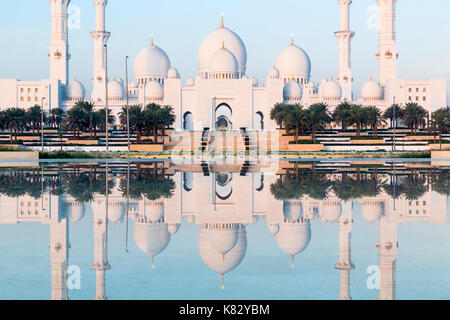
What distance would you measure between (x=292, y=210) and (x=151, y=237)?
9.22 ft

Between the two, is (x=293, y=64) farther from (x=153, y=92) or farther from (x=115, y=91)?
(x=115, y=91)

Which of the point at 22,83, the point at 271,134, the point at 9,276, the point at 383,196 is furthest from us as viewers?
the point at 22,83

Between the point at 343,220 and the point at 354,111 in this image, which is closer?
the point at 343,220

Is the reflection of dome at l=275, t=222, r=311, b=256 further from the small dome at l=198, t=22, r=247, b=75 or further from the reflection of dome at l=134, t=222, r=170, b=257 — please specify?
the small dome at l=198, t=22, r=247, b=75

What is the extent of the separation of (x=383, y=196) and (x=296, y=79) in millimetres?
54031

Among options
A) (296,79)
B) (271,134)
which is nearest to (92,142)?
(271,134)

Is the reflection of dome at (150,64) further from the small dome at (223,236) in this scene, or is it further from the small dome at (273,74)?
the small dome at (223,236)

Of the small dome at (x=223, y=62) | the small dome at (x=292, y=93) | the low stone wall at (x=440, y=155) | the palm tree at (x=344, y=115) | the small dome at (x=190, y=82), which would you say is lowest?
the low stone wall at (x=440, y=155)

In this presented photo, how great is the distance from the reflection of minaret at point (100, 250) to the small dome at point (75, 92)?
185 ft

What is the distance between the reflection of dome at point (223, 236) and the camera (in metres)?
5.94

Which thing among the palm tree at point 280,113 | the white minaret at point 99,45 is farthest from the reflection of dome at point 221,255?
the white minaret at point 99,45

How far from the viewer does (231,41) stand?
59.9 metres

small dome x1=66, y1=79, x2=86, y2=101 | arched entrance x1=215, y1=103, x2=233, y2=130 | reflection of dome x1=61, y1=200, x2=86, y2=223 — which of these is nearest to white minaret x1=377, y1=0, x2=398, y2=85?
arched entrance x1=215, y1=103, x2=233, y2=130
